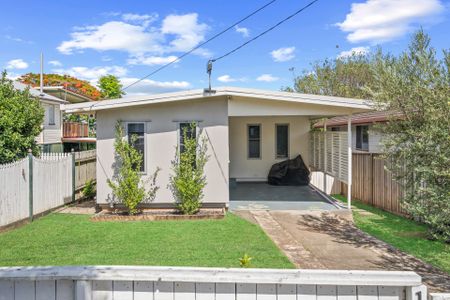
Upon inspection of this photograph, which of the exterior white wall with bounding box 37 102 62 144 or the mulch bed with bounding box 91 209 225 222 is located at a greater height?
the exterior white wall with bounding box 37 102 62 144

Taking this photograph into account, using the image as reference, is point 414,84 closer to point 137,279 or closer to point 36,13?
point 137,279

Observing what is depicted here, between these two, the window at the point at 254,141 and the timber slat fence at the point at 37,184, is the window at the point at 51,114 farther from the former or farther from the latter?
the window at the point at 254,141

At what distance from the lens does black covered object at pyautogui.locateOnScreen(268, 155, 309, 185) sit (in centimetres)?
1409

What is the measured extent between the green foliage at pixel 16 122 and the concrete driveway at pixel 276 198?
23.4 ft

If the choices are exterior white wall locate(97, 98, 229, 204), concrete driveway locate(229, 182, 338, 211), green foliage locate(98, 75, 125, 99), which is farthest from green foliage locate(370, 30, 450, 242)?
green foliage locate(98, 75, 125, 99)

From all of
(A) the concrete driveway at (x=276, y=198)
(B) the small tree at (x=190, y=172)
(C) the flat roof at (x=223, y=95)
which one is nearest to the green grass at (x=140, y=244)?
(B) the small tree at (x=190, y=172)

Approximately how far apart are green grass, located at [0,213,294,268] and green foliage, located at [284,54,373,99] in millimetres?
25156

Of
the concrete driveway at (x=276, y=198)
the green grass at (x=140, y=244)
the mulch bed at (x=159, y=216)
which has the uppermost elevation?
the concrete driveway at (x=276, y=198)

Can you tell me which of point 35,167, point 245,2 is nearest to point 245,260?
point 35,167

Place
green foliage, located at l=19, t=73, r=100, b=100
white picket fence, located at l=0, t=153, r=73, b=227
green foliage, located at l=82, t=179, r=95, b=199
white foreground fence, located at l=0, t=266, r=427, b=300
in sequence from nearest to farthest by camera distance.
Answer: white foreground fence, located at l=0, t=266, r=427, b=300 < white picket fence, located at l=0, t=153, r=73, b=227 < green foliage, located at l=82, t=179, r=95, b=199 < green foliage, located at l=19, t=73, r=100, b=100

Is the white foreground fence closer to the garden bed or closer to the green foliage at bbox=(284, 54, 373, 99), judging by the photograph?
the garden bed

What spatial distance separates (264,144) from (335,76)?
19.5 m

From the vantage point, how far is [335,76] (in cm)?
3148

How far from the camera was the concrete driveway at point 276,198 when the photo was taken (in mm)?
10029
